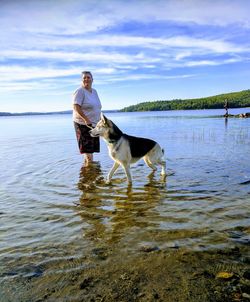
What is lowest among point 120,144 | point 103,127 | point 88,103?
point 120,144

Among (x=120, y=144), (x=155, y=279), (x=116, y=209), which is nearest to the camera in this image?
(x=155, y=279)

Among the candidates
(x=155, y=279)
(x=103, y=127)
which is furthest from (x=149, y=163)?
(x=155, y=279)

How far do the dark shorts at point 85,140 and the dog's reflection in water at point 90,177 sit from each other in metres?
0.77

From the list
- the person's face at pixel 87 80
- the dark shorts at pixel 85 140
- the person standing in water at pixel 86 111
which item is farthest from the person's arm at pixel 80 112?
the person's face at pixel 87 80

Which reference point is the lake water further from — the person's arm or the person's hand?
the person's arm

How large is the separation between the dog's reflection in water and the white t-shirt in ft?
6.18

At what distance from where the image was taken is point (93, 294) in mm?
3895

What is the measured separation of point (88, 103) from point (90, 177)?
111 inches

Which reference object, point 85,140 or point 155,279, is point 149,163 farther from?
point 155,279

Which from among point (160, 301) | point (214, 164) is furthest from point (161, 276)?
point (214, 164)

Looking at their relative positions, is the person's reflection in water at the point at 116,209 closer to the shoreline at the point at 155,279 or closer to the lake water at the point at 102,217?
the lake water at the point at 102,217

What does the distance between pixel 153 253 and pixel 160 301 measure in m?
1.24

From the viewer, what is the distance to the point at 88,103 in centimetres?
1164

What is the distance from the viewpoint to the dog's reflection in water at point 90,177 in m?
9.74
